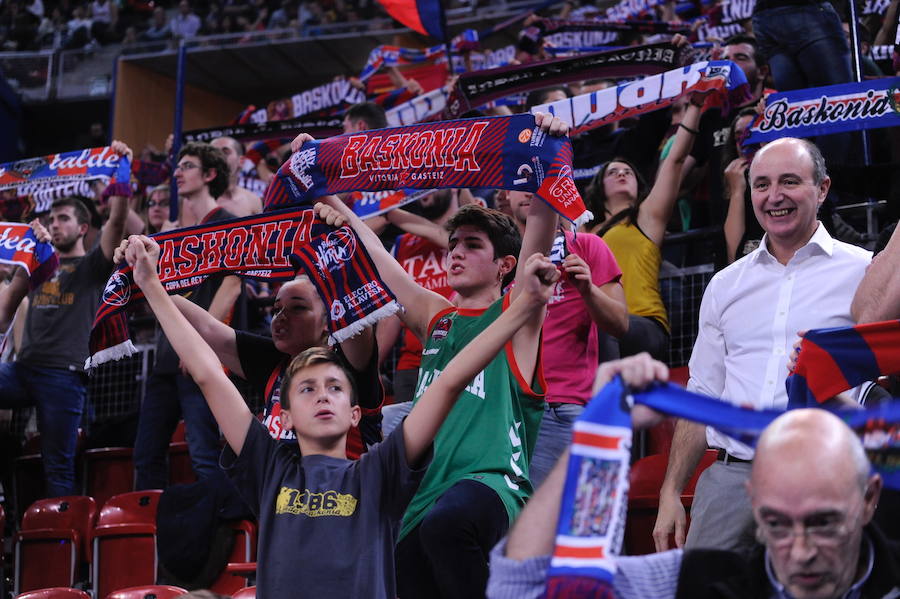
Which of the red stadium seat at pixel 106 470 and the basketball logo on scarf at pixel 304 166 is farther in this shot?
the red stadium seat at pixel 106 470

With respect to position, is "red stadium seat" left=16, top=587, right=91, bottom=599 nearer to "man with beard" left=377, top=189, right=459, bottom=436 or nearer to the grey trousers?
"man with beard" left=377, top=189, right=459, bottom=436

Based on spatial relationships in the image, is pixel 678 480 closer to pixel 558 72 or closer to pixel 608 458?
pixel 608 458

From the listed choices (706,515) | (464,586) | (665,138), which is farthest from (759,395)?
(665,138)

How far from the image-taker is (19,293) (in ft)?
19.2

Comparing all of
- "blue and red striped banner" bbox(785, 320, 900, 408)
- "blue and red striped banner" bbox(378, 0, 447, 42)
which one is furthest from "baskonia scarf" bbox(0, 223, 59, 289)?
"blue and red striped banner" bbox(785, 320, 900, 408)

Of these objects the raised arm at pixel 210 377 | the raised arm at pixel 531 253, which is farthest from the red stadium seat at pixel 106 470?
the raised arm at pixel 531 253

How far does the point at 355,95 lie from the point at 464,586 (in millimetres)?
7506

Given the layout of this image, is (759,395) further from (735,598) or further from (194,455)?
(194,455)

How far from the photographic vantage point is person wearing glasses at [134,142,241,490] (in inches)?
212

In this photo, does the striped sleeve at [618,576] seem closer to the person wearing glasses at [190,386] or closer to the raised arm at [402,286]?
the raised arm at [402,286]

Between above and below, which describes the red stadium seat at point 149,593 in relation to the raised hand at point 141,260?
below

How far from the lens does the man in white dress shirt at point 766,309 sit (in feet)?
10.4

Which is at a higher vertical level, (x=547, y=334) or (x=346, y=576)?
(x=547, y=334)

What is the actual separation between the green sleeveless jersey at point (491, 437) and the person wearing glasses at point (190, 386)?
74.7 inches
